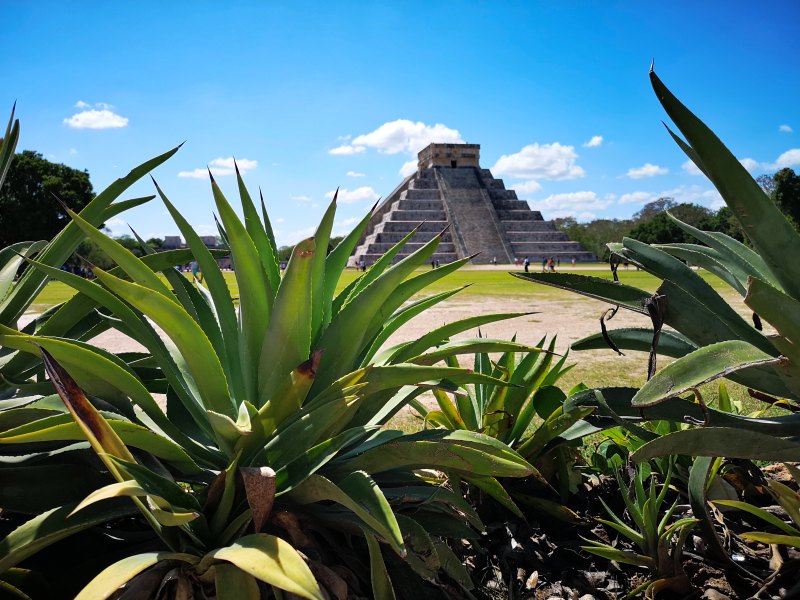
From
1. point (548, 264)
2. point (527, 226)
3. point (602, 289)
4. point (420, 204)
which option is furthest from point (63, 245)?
point (527, 226)

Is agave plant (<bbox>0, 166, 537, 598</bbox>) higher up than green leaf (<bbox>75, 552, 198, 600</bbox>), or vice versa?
agave plant (<bbox>0, 166, 537, 598</bbox>)

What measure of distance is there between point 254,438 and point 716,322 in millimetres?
1061

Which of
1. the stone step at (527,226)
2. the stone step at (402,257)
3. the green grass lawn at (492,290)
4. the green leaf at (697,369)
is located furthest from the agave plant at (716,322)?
the stone step at (527,226)

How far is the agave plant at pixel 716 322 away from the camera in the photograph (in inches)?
40.6

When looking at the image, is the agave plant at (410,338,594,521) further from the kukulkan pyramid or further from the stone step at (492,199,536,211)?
the stone step at (492,199,536,211)

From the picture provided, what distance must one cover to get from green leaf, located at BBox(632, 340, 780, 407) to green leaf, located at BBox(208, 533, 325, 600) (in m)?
0.63

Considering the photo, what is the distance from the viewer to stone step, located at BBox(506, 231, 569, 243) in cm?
4619

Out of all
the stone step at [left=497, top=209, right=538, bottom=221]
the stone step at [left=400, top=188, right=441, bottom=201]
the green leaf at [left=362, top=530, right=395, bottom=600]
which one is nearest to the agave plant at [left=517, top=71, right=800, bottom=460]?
the green leaf at [left=362, top=530, right=395, bottom=600]

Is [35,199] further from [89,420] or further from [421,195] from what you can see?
[89,420]

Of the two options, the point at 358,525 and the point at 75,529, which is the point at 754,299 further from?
the point at 75,529

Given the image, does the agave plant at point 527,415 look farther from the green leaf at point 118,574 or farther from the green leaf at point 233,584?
the green leaf at point 118,574

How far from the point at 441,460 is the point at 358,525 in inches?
9.1

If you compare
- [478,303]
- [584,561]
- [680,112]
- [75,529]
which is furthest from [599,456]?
[478,303]

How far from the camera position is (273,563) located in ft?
2.99
